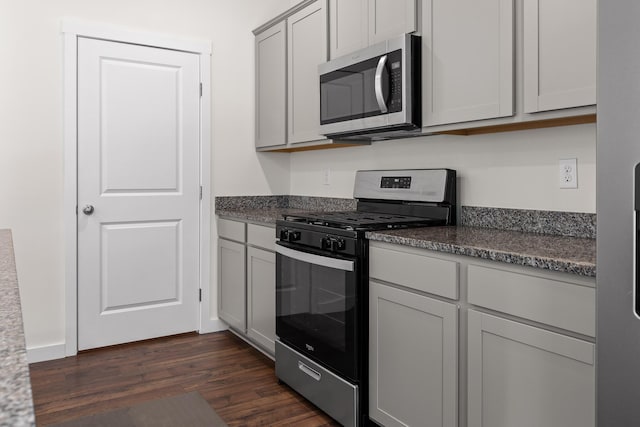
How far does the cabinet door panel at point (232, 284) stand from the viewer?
3320mm

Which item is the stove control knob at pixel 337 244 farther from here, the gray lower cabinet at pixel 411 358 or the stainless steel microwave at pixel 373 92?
the stainless steel microwave at pixel 373 92

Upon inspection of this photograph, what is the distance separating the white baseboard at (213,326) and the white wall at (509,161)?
1599 mm

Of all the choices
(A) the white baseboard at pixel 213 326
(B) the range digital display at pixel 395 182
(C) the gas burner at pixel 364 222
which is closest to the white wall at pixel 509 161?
(B) the range digital display at pixel 395 182

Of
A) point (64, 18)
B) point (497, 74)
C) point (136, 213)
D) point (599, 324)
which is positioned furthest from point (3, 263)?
point (64, 18)

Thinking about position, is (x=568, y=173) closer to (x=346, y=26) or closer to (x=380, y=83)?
(x=380, y=83)

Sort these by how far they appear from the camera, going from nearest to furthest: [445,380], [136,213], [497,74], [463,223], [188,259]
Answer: [445,380] < [497,74] < [463,223] < [136,213] < [188,259]

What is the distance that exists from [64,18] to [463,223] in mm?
2650

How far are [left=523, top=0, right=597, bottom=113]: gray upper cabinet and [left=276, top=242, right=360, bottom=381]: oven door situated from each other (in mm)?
963

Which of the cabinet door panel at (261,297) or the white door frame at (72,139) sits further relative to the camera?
the white door frame at (72,139)

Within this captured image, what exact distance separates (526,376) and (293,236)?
4.33 ft

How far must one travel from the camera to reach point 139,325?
3441 millimetres

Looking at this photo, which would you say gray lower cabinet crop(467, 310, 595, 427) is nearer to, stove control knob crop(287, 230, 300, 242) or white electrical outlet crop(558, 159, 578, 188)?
white electrical outlet crop(558, 159, 578, 188)

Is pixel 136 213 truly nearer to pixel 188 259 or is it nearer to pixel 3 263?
pixel 188 259

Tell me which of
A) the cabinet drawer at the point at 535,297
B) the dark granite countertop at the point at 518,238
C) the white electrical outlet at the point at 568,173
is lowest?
the cabinet drawer at the point at 535,297
